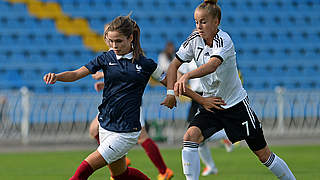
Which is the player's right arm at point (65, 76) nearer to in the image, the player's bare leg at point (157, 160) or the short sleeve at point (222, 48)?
the short sleeve at point (222, 48)

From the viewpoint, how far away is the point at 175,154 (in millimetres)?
13227

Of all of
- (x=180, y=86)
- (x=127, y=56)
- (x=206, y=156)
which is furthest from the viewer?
(x=206, y=156)

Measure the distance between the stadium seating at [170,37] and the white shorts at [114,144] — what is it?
1447 centimetres

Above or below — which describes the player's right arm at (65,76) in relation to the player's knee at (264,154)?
above

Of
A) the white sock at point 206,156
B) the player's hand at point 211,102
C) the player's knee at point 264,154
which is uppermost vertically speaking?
the player's hand at point 211,102

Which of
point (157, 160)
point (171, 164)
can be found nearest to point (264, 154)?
point (157, 160)

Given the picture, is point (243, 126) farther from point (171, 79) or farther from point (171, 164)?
point (171, 164)

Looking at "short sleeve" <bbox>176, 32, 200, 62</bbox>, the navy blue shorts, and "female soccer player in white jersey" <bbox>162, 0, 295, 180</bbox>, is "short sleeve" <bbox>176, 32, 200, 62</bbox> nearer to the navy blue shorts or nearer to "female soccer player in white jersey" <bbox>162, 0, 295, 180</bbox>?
"female soccer player in white jersey" <bbox>162, 0, 295, 180</bbox>

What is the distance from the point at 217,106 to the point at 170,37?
50.6ft

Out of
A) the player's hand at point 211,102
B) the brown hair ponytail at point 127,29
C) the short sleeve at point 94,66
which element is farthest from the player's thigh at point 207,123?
the short sleeve at point 94,66

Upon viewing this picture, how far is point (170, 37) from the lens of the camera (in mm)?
21469

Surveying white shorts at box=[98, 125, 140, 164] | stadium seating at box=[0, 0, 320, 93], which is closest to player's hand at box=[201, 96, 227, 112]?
white shorts at box=[98, 125, 140, 164]

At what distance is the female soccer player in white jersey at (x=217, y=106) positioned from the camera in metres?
6.02

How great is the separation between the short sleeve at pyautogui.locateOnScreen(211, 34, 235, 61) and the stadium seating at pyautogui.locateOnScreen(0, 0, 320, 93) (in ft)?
47.0
